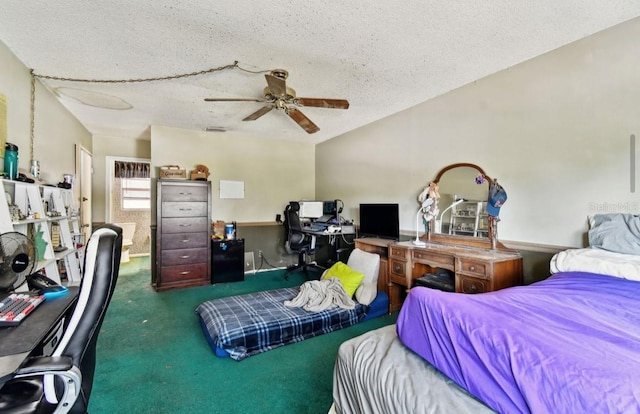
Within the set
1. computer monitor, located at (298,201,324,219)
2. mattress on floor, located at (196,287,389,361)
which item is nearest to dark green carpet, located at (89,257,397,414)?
mattress on floor, located at (196,287,389,361)

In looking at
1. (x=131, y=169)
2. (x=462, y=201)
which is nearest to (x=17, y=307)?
(x=462, y=201)

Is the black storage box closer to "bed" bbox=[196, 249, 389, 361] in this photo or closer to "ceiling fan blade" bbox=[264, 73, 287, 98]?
"bed" bbox=[196, 249, 389, 361]

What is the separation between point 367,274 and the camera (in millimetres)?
3182

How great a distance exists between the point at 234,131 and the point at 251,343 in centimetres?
368

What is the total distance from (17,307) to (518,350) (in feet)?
7.08

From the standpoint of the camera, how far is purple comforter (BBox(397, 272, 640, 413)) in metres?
0.86

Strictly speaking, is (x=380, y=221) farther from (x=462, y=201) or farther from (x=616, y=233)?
(x=616, y=233)

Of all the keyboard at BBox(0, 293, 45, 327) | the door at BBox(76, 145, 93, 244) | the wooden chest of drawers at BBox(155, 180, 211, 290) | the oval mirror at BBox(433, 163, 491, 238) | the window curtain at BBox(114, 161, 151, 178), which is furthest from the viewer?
the window curtain at BBox(114, 161, 151, 178)

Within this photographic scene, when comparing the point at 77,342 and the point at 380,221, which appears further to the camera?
the point at 380,221

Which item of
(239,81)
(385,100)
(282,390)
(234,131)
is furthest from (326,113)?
(282,390)

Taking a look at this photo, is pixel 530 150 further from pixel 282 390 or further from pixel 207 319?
pixel 207 319

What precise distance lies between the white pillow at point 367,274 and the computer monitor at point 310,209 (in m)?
1.85

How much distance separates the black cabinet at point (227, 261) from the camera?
176 inches

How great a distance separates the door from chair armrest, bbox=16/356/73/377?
4420 mm
